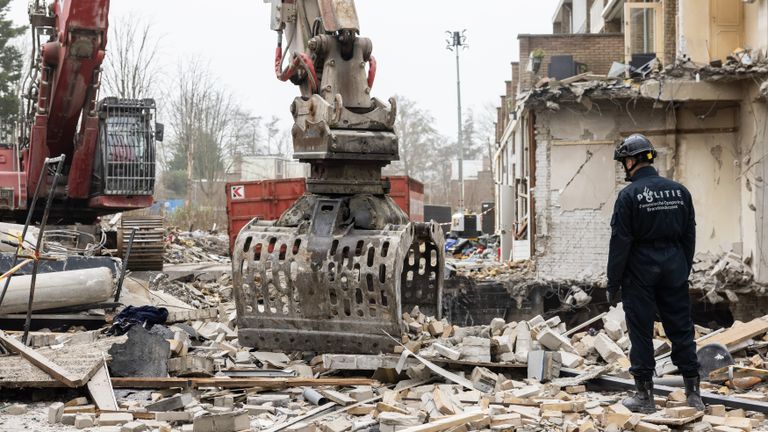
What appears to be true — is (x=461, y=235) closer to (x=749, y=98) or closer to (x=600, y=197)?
(x=600, y=197)

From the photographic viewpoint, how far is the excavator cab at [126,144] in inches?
541

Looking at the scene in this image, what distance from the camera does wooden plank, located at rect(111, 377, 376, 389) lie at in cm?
804

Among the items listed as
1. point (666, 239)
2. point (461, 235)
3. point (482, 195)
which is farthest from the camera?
point (482, 195)

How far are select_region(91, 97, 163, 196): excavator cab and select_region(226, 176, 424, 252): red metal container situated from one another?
6.89 metres

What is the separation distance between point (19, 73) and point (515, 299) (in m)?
32.2

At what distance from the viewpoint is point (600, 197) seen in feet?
58.1

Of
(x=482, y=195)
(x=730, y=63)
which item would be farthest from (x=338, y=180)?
(x=482, y=195)

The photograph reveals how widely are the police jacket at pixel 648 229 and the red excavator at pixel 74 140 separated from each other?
8.17m

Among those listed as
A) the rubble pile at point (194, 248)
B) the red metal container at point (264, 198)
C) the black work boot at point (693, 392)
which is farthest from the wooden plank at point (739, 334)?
the rubble pile at point (194, 248)

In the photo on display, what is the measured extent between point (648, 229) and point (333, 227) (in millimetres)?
3060

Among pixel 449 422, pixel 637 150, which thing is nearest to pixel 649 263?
pixel 637 150

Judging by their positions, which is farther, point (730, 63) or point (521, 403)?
point (730, 63)

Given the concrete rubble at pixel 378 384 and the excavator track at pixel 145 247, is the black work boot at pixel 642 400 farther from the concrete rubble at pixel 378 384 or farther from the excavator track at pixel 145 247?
the excavator track at pixel 145 247

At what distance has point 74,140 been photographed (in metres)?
13.8
